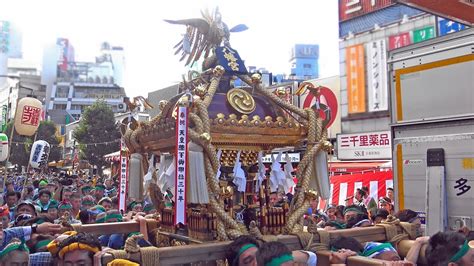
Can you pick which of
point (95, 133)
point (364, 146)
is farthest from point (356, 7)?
point (95, 133)

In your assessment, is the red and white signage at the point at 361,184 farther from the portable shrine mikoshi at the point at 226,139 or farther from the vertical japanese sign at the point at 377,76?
the vertical japanese sign at the point at 377,76

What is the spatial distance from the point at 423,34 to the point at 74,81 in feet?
181

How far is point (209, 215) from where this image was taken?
11.2ft

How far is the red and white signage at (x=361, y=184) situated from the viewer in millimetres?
10078

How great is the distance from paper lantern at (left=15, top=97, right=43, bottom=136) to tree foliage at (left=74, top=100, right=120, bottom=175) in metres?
15.4

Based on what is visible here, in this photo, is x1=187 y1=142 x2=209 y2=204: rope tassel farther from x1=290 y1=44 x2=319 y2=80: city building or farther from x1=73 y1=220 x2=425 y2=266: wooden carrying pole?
x1=290 y1=44 x2=319 y2=80: city building

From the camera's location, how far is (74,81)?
62.7 metres

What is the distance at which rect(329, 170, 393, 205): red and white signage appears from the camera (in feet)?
33.1

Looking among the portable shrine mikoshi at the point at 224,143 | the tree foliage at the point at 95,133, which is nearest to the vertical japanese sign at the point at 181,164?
the portable shrine mikoshi at the point at 224,143

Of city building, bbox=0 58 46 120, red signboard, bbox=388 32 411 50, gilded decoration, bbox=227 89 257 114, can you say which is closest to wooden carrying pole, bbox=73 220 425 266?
gilded decoration, bbox=227 89 257 114

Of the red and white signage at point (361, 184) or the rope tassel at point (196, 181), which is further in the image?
the red and white signage at point (361, 184)

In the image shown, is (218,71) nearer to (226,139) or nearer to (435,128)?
(226,139)

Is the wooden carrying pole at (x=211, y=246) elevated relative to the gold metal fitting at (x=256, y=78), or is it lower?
lower

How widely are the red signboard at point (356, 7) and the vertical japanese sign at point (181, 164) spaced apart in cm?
1699
